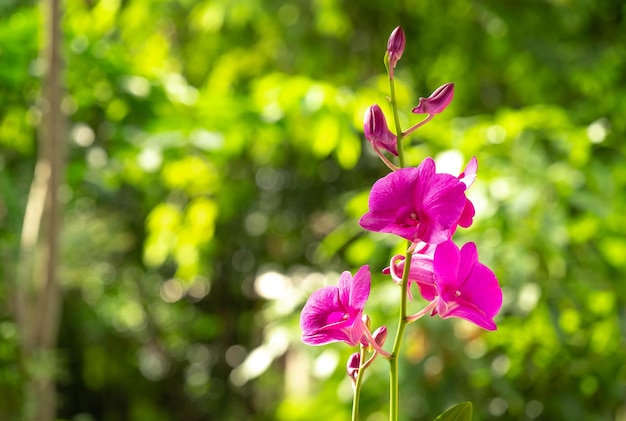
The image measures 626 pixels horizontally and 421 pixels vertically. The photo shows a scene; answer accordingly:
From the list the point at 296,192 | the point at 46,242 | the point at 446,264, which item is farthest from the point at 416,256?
the point at 296,192

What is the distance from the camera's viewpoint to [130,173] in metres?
1.89

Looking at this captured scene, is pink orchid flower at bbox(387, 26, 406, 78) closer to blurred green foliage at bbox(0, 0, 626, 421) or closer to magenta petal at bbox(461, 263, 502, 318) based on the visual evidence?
magenta petal at bbox(461, 263, 502, 318)

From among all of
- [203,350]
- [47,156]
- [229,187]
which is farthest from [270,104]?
[203,350]

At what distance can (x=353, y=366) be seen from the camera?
0.45 metres

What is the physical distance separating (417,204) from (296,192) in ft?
8.09

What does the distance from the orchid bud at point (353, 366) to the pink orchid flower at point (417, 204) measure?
0.09 meters

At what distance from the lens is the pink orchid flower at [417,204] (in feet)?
1.28

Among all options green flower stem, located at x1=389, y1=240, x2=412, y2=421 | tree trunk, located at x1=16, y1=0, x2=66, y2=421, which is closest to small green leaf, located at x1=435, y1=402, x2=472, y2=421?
green flower stem, located at x1=389, y1=240, x2=412, y2=421

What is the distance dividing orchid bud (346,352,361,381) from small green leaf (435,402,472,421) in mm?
59

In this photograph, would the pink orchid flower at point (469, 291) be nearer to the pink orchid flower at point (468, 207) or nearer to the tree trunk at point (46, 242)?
the pink orchid flower at point (468, 207)

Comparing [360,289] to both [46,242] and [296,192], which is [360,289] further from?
[296,192]

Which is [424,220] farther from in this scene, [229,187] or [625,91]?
[229,187]

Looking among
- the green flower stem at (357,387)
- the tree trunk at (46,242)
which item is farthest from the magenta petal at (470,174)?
the tree trunk at (46,242)

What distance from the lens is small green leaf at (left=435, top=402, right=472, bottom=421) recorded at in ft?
1.32
